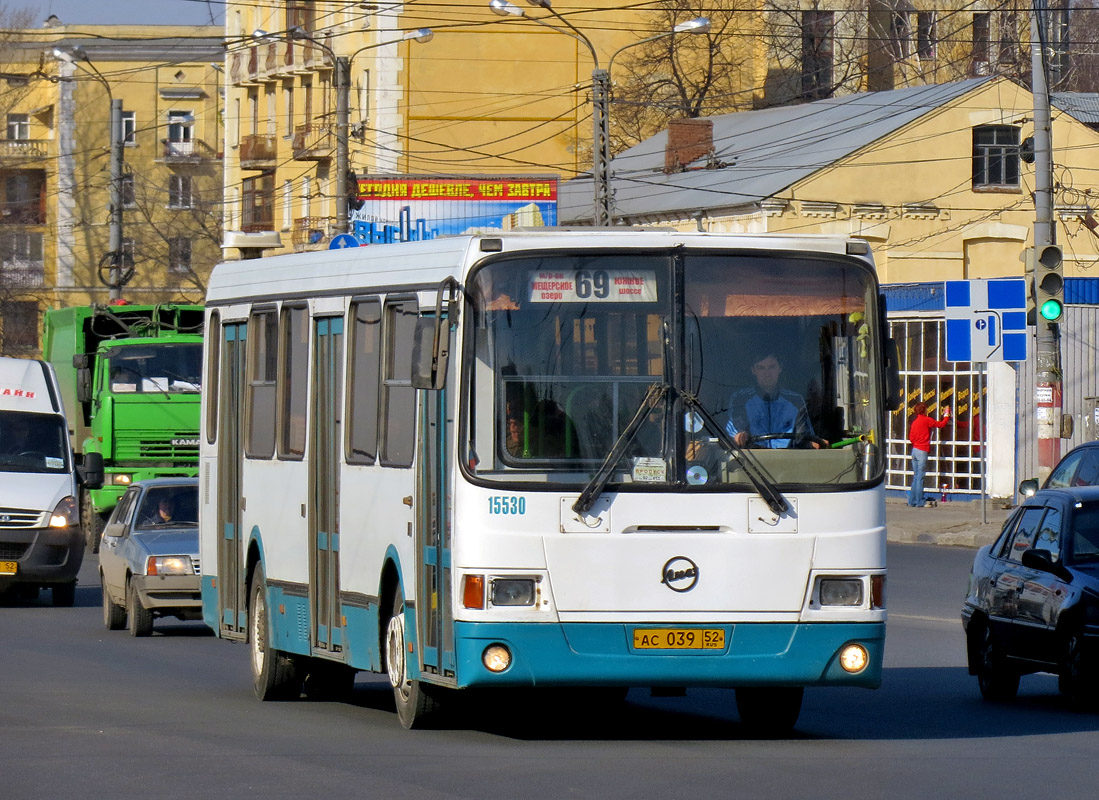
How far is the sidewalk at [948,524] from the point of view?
29978 mm

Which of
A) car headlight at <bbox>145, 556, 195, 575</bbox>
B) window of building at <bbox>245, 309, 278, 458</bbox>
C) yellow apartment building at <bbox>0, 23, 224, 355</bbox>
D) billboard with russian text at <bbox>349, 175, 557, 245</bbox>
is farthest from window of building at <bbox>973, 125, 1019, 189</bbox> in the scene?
yellow apartment building at <bbox>0, 23, 224, 355</bbox>

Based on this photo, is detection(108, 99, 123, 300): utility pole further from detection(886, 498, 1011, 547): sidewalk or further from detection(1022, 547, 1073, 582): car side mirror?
detection(1022, 547, 1073, 582): car side mirror

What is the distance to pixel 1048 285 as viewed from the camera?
27.0m

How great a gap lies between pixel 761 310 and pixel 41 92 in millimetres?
91512

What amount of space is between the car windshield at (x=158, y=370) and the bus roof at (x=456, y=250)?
1975 cm

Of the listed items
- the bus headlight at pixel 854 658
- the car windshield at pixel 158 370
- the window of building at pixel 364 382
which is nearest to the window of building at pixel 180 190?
the car windshield at pixel 158 370

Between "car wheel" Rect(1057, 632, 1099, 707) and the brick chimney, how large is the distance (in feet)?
140

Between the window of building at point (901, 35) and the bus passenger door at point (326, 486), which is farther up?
the window of building at point (901, 35)

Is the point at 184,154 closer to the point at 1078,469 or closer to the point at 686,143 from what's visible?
the point at 686,143

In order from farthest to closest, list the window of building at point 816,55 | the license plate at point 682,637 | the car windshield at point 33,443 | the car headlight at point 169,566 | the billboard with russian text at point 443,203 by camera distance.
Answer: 1. the window of building at point 816,55
2. the billboard with russian text at point 443,203
3. the car windshield at point 33,443
4. the car headlight at point 169,566
5. the license plate at point 682,637

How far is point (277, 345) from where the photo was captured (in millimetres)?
13258

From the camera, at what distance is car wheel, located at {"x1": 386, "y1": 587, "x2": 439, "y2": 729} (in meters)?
11.2

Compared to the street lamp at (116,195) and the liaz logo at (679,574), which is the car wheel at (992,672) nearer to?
the liaz logo at (679,574)

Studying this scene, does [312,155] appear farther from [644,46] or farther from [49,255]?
[49,255]
